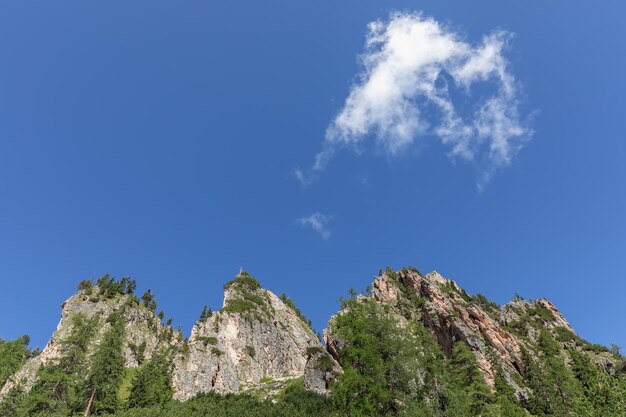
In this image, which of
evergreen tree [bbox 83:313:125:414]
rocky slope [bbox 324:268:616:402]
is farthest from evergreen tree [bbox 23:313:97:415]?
rocky slope [bbox 324:268:616:402]

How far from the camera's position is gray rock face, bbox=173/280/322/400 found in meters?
72.0

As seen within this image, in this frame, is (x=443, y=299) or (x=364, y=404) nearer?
(x=364, y=404)

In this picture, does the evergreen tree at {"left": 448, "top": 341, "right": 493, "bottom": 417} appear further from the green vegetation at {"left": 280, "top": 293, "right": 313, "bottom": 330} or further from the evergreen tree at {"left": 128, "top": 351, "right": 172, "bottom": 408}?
the green vegetation at {"left": 280, "top": 293, "right": 313, "bottom": 330}

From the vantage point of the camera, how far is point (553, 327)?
321ft

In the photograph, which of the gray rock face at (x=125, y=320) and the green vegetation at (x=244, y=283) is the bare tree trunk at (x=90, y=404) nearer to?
the gray rock face at (x=125, y=320)

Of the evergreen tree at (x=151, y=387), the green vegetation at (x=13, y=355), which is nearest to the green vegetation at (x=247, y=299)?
the evergreen tree at (x=151, y=387)

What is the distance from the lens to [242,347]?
8675 cm

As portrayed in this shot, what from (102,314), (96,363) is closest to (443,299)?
(96,363)

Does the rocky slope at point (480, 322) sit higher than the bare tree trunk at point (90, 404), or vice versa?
the rocky slope at point (480, 322)

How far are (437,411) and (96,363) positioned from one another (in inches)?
1960

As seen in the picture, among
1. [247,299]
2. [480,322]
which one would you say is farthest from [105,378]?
[480,322]

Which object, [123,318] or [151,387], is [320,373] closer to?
[151,387]

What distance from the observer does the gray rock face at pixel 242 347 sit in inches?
2835

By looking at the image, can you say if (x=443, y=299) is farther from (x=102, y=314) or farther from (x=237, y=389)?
(x=102, y=314)
